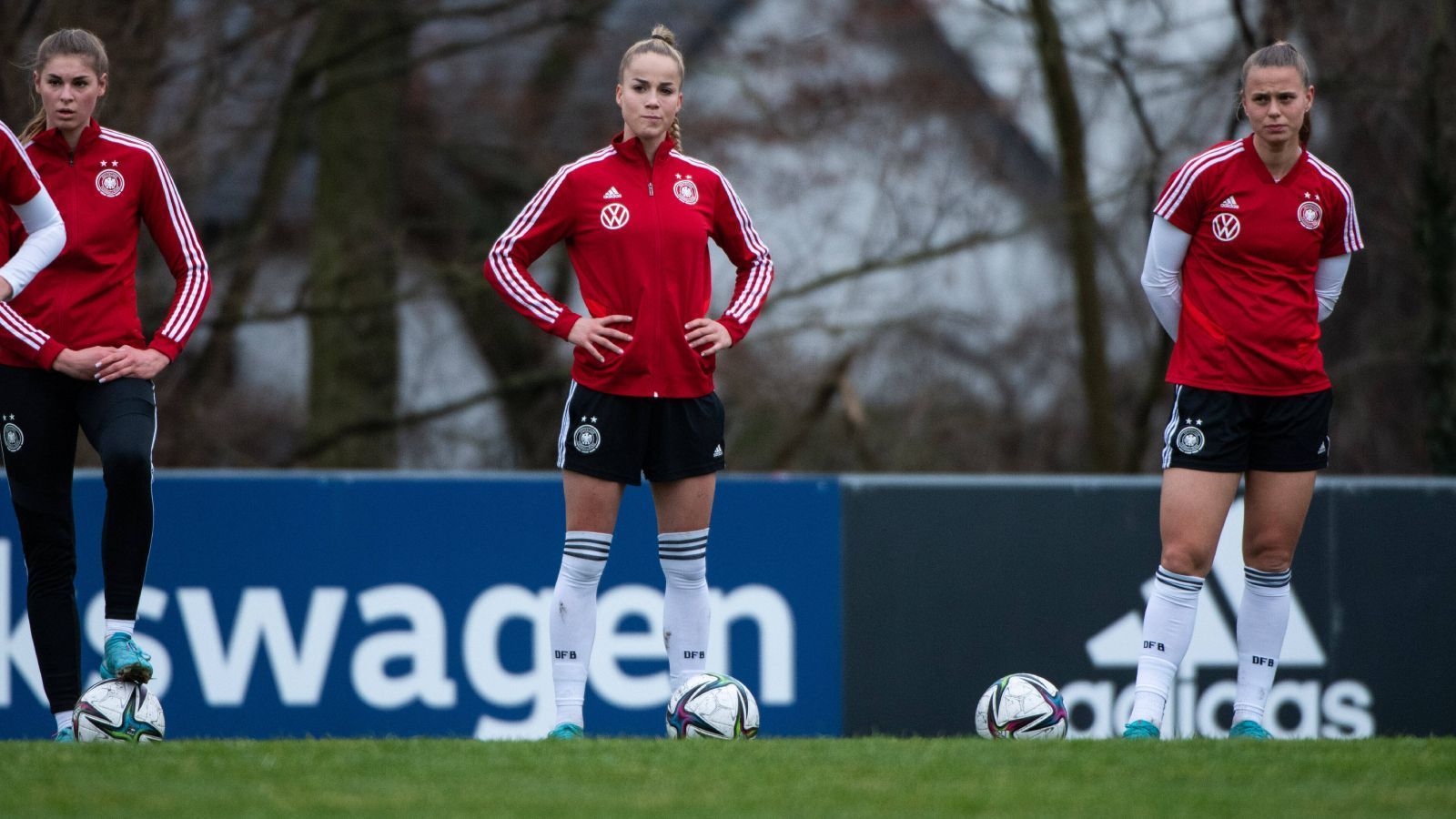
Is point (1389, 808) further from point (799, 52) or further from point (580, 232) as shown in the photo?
point (799, 52)

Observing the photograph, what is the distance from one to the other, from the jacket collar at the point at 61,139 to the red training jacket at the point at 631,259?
1375mm

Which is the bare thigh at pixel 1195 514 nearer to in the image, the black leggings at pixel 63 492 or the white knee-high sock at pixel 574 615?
the white knee-high sock at pixel 574 615

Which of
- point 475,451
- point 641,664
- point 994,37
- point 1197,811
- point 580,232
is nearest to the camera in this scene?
point 1197,811

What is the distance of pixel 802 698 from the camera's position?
28.4ft

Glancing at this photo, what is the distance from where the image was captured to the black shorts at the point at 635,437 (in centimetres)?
570

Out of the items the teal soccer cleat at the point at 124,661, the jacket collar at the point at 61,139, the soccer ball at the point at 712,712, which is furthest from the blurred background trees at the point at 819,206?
the soccer ball at the point at 712,712

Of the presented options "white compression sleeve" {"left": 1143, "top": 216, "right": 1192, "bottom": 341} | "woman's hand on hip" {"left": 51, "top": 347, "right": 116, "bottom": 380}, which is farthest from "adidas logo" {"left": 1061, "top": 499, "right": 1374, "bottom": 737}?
"woman's hand on hip" {"left": 51, "top": 347, "right": 116, "bottom": 380}

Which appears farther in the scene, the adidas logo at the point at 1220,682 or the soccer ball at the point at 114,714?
the adidas logo at the point at 1220,682

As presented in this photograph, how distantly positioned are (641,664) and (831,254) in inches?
229

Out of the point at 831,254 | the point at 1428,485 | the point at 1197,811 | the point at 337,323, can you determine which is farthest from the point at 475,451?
the point at 1197,811

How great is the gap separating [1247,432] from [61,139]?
13.2 ft

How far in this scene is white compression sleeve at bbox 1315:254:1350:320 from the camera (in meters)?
A: 5.80

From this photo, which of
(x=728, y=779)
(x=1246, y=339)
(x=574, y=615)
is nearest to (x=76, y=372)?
(x=574, y=615)

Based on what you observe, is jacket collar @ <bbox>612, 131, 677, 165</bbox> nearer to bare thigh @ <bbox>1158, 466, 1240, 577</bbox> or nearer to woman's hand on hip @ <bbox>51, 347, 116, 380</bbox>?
woman's hand on hip @ <bbox>51, 347, 116, 380</bbox>
